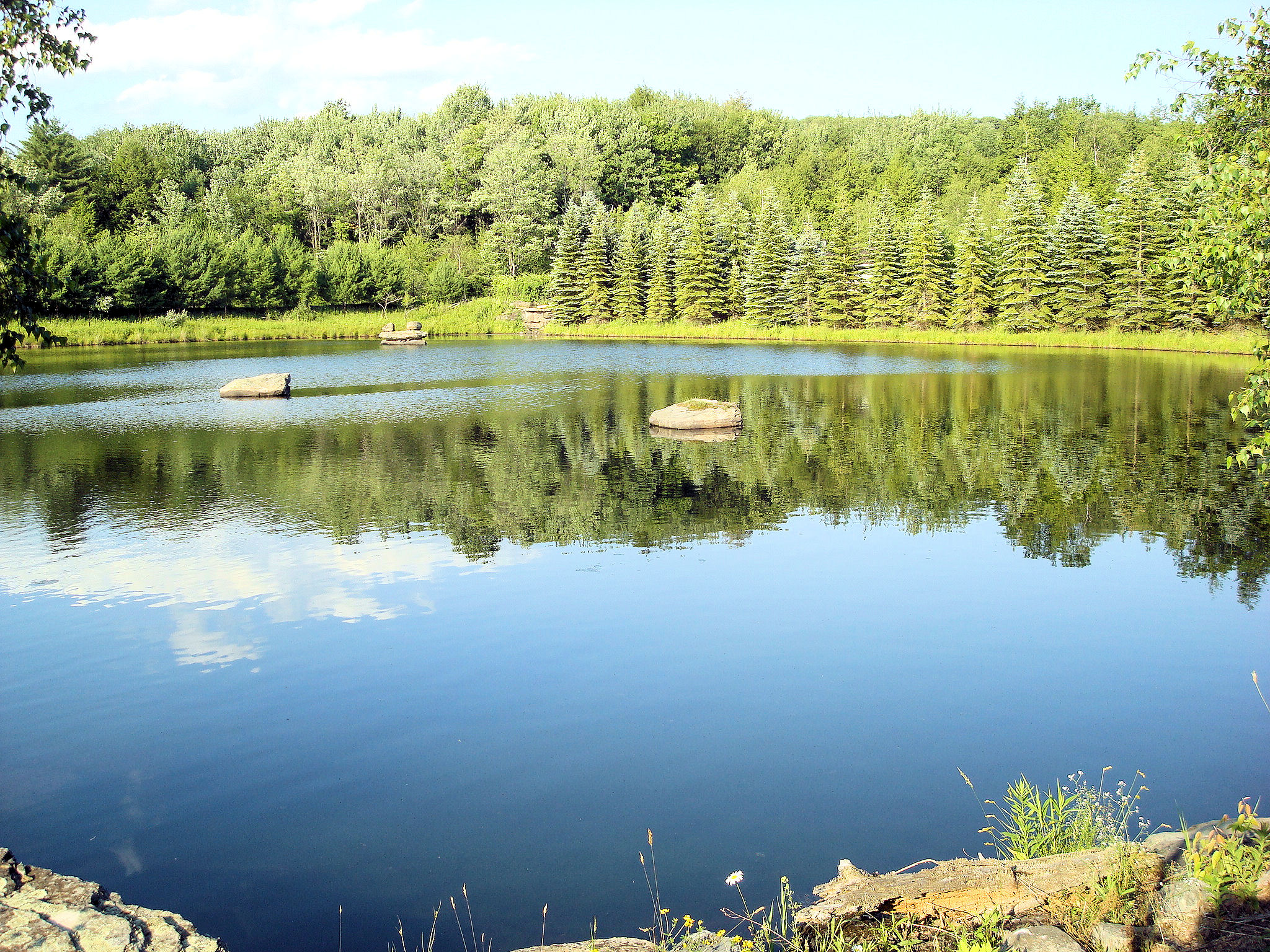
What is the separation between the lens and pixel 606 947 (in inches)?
177

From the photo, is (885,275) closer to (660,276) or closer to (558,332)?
(660,276)

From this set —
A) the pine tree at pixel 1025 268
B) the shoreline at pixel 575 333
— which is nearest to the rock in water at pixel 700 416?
the shoreline at pixel 575 333

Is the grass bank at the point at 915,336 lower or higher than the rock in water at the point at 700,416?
higher

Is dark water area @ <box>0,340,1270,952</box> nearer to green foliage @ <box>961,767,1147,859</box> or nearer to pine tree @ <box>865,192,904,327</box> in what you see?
green foliage @ <box>961,767,1147,859</box>

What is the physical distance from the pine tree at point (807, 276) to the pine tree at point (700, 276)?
5.57 metres

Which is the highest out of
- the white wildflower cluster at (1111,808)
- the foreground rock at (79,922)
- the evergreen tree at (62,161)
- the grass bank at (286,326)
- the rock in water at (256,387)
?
the evergreen tree at (62,161)

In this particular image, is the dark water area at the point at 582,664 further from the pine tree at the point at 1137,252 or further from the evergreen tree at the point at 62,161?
the evergreen tree at the point at 62,161

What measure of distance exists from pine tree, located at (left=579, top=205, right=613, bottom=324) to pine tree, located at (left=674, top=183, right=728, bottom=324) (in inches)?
226

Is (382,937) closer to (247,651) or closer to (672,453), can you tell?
(247,651)

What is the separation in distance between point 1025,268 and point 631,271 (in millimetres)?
28451

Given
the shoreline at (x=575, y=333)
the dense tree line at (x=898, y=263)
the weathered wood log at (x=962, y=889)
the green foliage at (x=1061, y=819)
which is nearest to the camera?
the weathered wood log at (x=962, y=889)

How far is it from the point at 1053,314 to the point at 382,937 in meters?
61.2

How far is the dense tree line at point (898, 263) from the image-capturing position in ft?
183

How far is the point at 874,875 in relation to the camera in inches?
198
